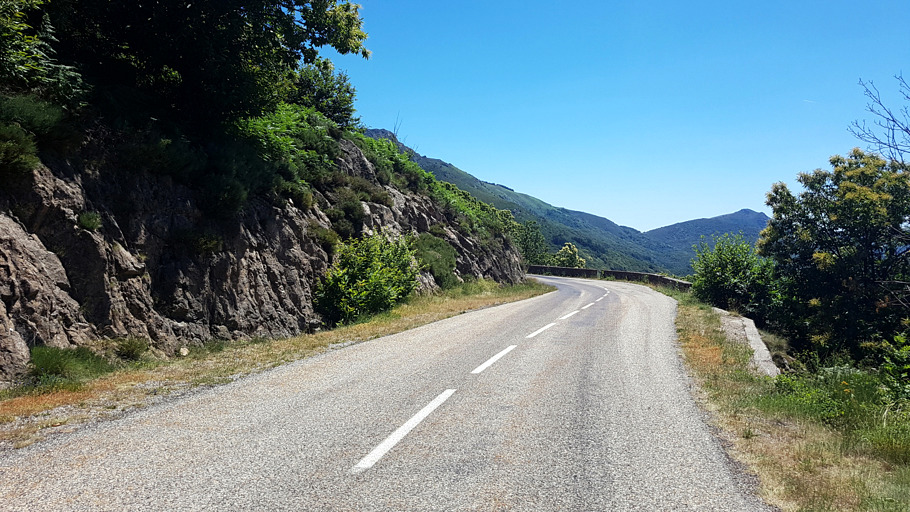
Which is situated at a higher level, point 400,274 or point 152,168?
point 152,168

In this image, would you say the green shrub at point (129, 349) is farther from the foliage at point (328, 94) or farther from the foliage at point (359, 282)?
the foliage at point (328, 94)

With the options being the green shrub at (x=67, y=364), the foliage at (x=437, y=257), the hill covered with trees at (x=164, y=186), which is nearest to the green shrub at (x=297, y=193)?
the hill covered with trees at (x=164, y=186)

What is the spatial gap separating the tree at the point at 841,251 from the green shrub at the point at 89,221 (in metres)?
25.6

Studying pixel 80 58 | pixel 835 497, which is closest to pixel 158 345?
pixel 80 58

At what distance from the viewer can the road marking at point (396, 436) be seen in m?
4.06

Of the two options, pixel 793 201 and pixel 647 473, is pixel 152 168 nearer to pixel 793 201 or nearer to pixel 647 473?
pixel 647 473

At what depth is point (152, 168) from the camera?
10312 mm

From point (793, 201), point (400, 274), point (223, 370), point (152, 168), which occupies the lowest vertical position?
point (223, 370)

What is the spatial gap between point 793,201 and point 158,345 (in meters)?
27.6

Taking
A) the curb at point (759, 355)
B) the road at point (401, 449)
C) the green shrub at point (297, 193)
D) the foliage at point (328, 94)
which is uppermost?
the foliage at point (328, 94)

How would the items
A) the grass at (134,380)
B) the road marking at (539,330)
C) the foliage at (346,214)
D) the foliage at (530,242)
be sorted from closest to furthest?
the grass at (134,380) < the road marking at (539,330) < the foliage at (346,214) < the foliage at (530,242)

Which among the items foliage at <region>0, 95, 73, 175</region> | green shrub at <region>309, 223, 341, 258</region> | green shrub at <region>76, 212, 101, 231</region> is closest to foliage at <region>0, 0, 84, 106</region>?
foliage at <region>0, 95, 73, 175</region>

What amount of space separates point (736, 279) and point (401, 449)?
25.1 metres

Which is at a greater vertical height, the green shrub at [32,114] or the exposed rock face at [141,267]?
the green shrub at [32,114]
